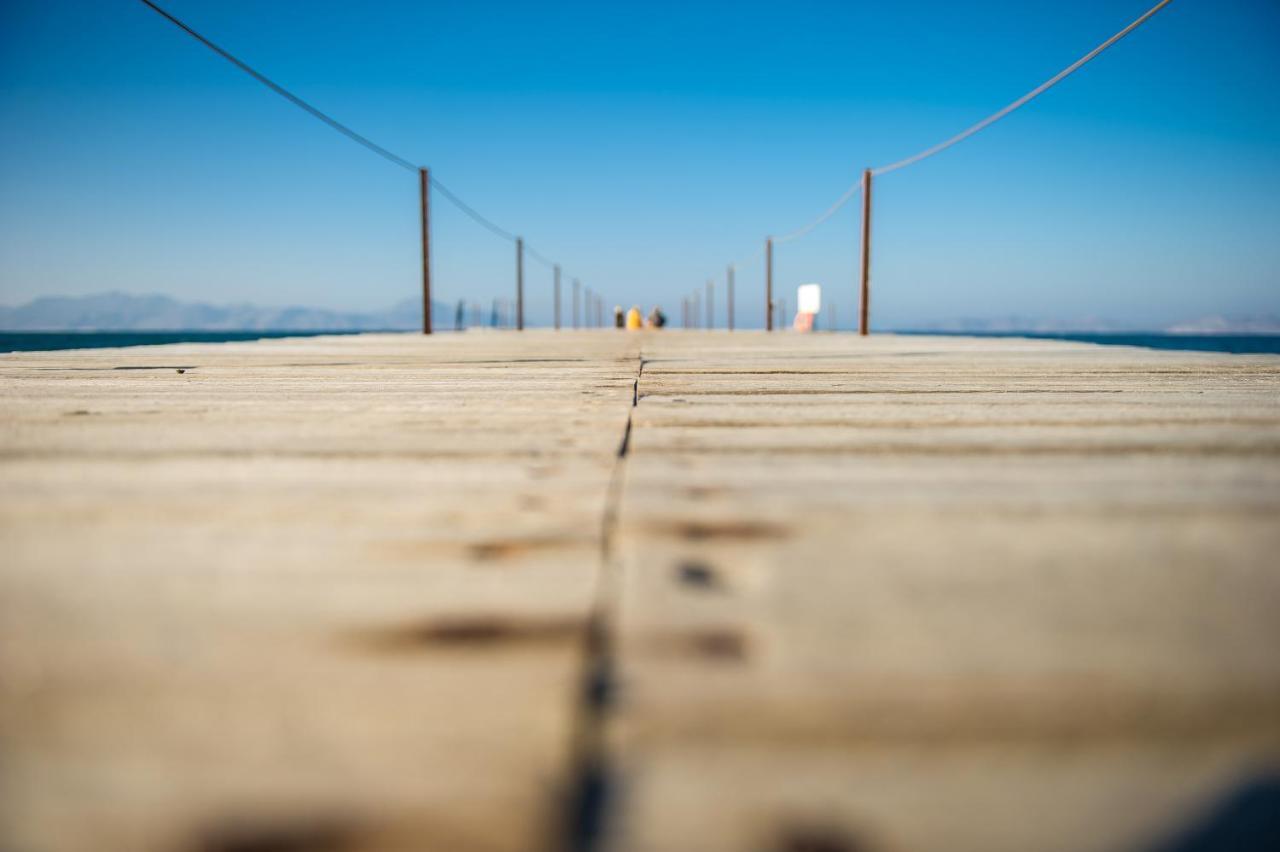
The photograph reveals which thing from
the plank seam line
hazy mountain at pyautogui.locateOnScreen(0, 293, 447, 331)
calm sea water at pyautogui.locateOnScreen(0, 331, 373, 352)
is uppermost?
hazy mountain at pyautogui.locateOnScreen(0, 293, 447, 331)

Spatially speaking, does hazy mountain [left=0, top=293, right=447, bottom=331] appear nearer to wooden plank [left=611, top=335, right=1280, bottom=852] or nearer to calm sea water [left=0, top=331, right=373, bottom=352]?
calm sea water [left=0, top=331, right=373, bottom=352]

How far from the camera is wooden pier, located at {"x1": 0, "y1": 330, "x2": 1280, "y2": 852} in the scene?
0.28 meters

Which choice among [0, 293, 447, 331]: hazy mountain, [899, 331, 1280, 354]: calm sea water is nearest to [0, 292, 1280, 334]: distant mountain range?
[0, 293, 447, 331]: hazy mountain

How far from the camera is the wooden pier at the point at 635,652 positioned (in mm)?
283

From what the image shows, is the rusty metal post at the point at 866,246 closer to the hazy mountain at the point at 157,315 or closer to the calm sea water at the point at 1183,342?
the calm sea water at the point at 1183,342

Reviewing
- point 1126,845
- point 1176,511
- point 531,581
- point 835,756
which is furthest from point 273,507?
point 1176,511

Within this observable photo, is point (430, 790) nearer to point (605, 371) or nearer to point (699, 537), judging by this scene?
point (699, 537)

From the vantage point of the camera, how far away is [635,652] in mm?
374

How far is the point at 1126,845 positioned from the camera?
0.92 feet

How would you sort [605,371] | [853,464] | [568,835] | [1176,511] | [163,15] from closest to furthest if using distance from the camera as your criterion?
[568,835] < [1176,511] < [853,464] < [605,371] < [163,15]

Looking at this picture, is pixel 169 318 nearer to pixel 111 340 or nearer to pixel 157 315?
pixel 157 315

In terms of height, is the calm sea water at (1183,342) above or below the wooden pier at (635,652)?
above

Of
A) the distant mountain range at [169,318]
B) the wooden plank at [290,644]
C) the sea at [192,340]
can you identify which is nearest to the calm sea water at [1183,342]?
the sea at [192,340]

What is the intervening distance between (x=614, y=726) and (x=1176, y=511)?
56cm
